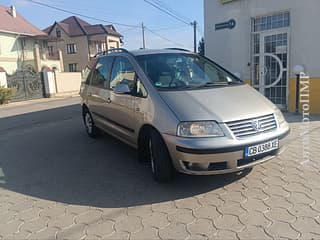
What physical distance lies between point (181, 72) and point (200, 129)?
4.40ft

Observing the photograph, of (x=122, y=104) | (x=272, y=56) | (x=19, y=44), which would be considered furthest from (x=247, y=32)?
(x=19, y=44)

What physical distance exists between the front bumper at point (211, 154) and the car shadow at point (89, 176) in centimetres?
42

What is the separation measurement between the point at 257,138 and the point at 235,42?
6.22m

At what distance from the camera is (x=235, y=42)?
28.8 feet

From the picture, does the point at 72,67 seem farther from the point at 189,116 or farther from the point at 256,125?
the point at 256,125

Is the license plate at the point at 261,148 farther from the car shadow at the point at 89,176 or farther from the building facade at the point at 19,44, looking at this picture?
the building facade at the point at 19,44

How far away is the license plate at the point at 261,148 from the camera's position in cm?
321

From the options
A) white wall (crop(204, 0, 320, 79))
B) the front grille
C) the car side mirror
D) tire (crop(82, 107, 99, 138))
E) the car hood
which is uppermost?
white wall (crop(204, 0, 320, 79))

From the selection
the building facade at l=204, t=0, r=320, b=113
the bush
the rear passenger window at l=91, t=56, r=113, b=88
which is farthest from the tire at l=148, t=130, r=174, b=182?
the bush

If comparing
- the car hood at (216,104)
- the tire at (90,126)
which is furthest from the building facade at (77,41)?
the car hood at (216,104)

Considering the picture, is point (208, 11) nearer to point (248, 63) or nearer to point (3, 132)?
point (248, 63)

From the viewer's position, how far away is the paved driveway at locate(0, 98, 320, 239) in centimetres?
275

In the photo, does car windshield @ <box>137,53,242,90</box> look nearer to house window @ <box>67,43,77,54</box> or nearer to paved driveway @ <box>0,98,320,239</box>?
paved driveway @ <box>0,98,320,239</box>

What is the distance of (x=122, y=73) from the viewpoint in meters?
4.64
